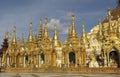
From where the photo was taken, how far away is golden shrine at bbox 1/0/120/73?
36.7 meters

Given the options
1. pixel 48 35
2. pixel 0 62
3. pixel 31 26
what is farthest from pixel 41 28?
pixel 0 62

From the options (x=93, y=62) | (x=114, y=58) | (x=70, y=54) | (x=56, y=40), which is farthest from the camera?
(x=56, y=40)

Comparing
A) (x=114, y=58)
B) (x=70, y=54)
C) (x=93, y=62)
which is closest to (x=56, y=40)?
(x=70, y=54)

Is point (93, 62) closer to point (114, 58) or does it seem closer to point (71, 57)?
point (114, 58)

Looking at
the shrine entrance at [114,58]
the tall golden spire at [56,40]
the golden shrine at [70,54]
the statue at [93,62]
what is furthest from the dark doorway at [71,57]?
the shrine entrance at [114,58]

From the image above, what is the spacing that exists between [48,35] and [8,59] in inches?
482

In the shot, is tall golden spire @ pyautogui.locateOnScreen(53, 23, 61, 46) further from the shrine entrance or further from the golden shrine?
the shrine entrance

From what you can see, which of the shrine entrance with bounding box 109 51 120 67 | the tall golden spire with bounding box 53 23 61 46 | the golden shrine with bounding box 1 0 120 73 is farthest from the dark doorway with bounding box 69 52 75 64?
the shrine entrance with bounding box 109 51 120 67

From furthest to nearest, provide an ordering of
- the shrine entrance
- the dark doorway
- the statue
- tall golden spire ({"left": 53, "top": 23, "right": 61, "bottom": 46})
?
tall golden spire ({"left": 53, "top": 23, "right": 61, "bottom": 46})
the dark doorway
the statue
the shrine entrance

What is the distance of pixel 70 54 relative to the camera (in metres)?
42.3

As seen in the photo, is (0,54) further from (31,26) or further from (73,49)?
(73,49)

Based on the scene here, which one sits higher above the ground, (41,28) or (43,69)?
(41,28)

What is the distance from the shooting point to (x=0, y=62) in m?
61.6

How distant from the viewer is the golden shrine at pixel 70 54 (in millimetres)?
36719
